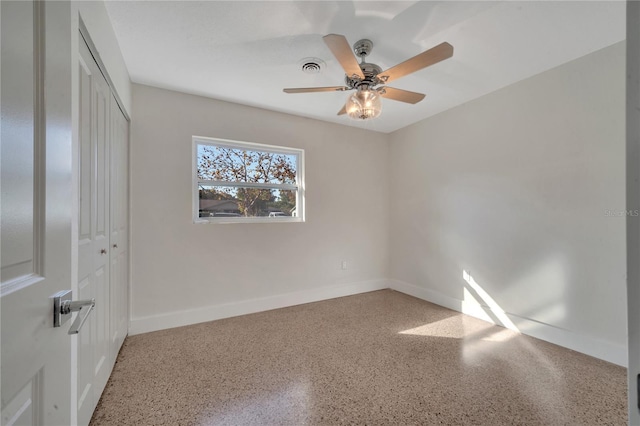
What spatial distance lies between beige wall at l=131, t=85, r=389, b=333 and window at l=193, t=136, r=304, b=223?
0.10 m

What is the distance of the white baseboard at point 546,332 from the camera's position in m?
2.04

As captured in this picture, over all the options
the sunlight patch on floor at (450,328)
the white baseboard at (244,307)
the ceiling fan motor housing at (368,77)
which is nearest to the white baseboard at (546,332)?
the sunlight patch on floor at (450,328)

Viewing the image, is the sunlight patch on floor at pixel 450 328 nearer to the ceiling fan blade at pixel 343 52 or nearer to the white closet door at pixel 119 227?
the ceiling fan blade at pixel 343 52

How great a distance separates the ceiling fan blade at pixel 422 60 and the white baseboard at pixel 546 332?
2.53 metres

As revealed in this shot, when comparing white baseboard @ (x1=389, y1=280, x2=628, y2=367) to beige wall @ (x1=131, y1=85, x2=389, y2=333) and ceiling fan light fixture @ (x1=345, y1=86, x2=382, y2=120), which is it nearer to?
beige wall @ (x1=131, y1=85, x2=389, y2=333)

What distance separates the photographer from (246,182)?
3.18m

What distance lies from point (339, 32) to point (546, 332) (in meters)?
3.14

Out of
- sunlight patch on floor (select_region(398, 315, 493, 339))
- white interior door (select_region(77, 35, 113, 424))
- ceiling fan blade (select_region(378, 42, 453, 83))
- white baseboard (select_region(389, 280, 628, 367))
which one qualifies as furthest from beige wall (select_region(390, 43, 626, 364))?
white interior door (select_region(77, 35, 113, 424))

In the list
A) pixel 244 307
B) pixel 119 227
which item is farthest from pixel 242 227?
→ pixel 119 227

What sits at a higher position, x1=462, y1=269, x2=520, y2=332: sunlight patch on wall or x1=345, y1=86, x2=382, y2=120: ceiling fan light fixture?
x1=345, y1=86, x2=382, y2=120: ceiling fan light fixture

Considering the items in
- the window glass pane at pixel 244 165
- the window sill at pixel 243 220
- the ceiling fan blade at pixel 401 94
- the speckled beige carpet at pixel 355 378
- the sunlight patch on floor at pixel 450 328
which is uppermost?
the ceiling fan blade at pixel 401 94

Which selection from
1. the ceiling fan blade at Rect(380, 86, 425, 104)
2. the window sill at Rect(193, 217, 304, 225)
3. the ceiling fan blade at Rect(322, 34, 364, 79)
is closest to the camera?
the ceiling fan blade at Rect(322, 34, 364, 79)

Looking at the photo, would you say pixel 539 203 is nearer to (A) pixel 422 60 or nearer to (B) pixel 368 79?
(A) pixel 422 60

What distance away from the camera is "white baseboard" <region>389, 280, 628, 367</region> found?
204 centimetres
